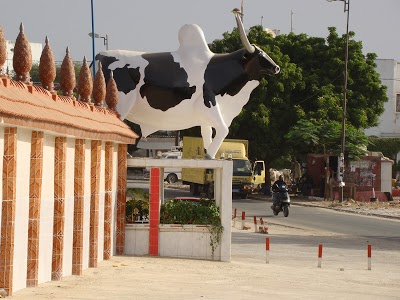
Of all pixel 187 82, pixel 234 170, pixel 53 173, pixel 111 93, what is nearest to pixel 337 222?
pixel 234 170

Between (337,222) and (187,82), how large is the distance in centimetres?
1811

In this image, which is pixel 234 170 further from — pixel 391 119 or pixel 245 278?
pixel 391 119

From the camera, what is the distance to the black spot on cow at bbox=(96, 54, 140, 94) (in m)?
25.8

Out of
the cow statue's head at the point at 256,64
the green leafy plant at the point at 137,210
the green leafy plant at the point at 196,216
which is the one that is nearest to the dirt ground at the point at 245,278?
the green leafy plant at the point at 196,216

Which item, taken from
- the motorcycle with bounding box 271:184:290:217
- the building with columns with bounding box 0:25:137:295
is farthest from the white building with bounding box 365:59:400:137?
the building with columns with bounding box 0:25:137:295

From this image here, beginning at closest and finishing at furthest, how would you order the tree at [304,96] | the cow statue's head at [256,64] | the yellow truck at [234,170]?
the cow statue's head at [256,64], the yellow truck at [234,170], the tree at [304,96]

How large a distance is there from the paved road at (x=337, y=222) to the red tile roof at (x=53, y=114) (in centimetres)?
1310

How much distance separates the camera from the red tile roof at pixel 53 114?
47.5ft

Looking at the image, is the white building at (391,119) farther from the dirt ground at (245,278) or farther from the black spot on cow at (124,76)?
the black spot on cow at (124,76)

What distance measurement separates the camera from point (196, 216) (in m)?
25.2

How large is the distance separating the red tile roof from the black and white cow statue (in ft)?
7.77

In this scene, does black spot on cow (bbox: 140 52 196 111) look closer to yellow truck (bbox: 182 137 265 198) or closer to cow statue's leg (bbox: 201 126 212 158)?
cow statue's leg (bbox: 201 126 212 158)

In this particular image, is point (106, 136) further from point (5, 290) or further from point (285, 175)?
point (285, 175)

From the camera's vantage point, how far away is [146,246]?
2469 centimetres
